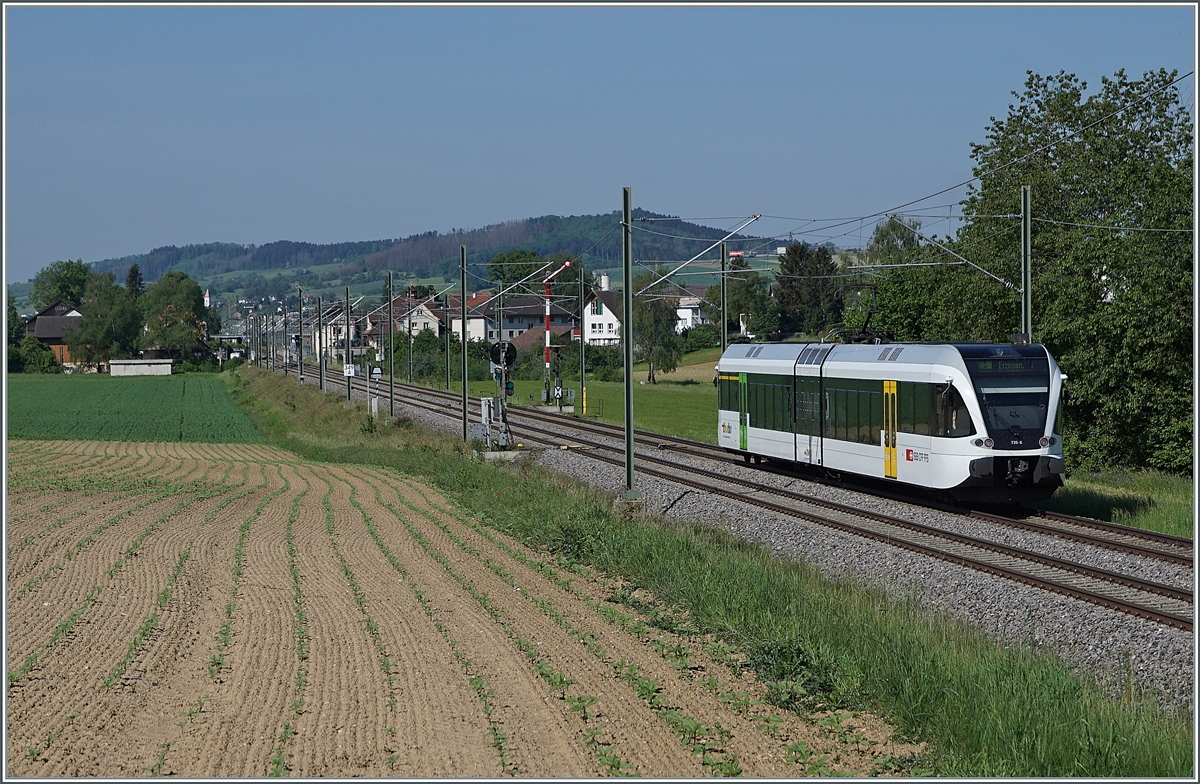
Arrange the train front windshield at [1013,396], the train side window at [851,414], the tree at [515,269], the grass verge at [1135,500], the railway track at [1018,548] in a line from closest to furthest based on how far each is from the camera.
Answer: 1. the railway track at [1018,548]
2. the train front windshield at [1013,396]
3. the grass verge at [1135,500]
4. the train side window at [851,414]
5. the tree at [515,269]

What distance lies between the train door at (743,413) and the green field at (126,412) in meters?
32.6

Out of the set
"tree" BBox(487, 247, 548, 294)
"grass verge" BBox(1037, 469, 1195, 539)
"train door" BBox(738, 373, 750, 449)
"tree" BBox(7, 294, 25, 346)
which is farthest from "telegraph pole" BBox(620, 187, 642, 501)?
"tree" BBox(7, 294, 25, 346)

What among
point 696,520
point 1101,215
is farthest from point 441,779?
point 1101,215

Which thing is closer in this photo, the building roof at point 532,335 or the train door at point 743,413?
the train door at point 743,413

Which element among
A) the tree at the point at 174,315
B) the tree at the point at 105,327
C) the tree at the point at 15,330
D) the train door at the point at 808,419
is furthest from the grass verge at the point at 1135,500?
the tree at the point at 105,327

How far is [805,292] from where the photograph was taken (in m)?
116

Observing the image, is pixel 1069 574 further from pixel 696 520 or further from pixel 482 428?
pixel 482 428

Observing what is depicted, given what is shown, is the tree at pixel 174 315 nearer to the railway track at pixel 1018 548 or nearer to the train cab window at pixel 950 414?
the railway track at pixel 1018 548

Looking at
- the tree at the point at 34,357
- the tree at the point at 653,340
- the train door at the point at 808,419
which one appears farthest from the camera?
the tree at the point at 34,357

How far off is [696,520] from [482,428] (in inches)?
625

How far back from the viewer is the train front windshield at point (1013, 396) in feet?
66.4

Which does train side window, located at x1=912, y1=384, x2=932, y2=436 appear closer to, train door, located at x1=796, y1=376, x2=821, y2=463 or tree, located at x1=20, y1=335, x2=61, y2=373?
train door, located at x1=796, y1=376, x2=821, y2=463

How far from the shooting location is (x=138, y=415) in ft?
238

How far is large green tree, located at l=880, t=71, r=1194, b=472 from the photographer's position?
26547 millimetres
